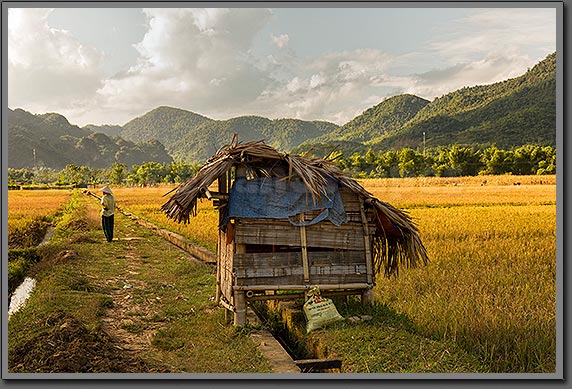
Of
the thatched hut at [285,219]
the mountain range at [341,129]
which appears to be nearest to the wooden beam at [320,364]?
the thatched hut at [285,219]

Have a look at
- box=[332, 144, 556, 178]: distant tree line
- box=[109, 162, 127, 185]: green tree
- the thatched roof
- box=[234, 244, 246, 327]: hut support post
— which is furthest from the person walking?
box=[109, 162, 127, 185]: green tree

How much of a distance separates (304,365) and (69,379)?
1.95 metres

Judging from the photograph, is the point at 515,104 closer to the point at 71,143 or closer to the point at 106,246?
the point at 106,246

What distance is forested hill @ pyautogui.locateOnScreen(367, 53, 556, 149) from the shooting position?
843 inches

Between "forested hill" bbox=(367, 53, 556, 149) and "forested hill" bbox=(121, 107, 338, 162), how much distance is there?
256 inches

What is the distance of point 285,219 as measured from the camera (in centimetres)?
570

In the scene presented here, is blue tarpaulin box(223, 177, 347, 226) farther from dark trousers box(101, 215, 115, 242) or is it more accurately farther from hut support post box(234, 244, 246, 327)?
dark trousers box(101, 215, 115, 242)

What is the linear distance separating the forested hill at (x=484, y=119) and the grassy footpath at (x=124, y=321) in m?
11.5

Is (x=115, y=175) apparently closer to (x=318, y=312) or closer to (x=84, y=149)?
(x=84, y=149)

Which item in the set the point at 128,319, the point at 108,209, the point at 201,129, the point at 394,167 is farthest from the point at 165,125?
the point at 394,167

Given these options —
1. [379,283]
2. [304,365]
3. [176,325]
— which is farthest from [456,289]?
[176,325]

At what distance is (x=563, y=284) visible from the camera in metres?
4.38

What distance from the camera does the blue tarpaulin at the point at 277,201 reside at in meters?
5.58

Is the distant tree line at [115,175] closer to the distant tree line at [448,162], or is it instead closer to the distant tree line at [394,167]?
the distant tree line at [394,167]
